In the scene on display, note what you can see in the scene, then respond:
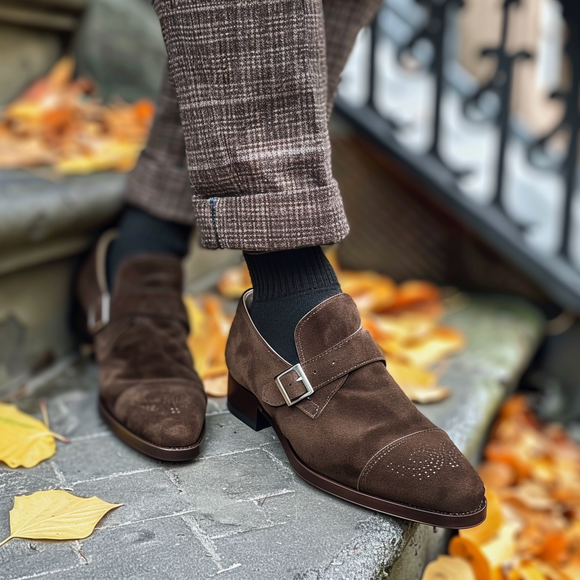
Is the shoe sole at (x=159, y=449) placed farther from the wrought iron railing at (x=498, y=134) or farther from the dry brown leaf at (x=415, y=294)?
the wrought iron railing at (x=498, y=134)

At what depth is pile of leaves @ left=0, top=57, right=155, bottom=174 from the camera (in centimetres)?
120

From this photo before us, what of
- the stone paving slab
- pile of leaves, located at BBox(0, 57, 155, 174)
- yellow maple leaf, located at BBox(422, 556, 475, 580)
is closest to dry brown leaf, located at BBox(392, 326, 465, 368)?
the stone paving slab

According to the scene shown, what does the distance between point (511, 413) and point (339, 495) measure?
0.84 metres

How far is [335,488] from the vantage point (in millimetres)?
644

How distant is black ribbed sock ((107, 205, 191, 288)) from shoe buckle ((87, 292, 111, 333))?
4 cm

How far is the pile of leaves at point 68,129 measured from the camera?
1.20 metres

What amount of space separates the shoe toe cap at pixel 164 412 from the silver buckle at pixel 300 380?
12cm

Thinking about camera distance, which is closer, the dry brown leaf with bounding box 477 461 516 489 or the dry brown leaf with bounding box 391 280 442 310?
the dry brown leaf with bounding box 477 461 516 489

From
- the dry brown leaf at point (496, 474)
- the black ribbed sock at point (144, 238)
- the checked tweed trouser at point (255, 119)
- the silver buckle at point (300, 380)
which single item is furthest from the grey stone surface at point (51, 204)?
the dry brown leaf at point (496, 474)

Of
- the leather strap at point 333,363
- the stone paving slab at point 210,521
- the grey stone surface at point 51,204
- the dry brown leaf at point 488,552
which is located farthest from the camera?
the grey stone surface at point 51,204

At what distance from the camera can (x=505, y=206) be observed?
1531mm

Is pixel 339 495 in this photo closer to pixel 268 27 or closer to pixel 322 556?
pixel 322 556

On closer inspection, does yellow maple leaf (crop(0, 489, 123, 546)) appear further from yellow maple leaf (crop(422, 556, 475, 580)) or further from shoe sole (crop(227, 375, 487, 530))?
yellow maple leaf (crop(422, 556, 475, 580))

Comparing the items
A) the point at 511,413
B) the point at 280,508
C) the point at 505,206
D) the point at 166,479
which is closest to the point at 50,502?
the point at 166,479
